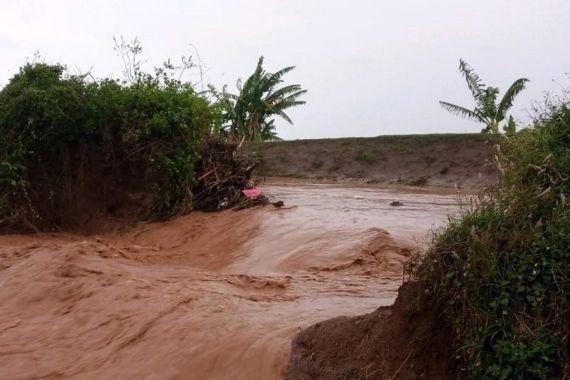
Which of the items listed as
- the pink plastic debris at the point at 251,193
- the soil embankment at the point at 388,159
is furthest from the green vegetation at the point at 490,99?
the pink plastic debris at the point at 251,193

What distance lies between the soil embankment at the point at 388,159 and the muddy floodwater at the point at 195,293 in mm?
13934

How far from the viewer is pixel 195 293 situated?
23.2 ft

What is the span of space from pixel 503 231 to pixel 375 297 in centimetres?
266

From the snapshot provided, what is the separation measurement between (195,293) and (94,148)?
6.89 m

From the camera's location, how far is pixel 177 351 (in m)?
5.66

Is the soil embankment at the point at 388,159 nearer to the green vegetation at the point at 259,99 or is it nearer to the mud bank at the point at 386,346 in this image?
the green vegetation at the point at 259,99

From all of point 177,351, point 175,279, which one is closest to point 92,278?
point 175,279

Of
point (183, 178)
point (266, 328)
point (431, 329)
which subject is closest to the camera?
point (431, 329)

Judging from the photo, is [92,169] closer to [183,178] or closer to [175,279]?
[183,178]

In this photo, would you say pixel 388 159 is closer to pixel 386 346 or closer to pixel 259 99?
pixel 259 99

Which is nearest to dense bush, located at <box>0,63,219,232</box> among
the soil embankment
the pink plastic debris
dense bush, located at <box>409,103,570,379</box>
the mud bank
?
the pink plastic debris

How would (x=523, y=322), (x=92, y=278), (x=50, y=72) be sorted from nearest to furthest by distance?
(x=523, y=322) < (x=92, y=278) < (x=50, y=72)

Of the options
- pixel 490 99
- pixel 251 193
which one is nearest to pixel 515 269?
pixel 251 193

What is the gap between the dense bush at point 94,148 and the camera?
41.5 ft
